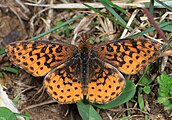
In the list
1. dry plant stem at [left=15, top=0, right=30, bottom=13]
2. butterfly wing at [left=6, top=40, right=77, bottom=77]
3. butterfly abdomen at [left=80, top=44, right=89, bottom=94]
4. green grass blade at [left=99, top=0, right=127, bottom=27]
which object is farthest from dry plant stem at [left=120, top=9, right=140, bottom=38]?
dry plant stem at [left=15, top=0, right=30, bottom=13]

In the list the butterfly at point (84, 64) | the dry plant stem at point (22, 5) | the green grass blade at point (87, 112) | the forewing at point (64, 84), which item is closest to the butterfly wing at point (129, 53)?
the butterfly at point (84, 64)

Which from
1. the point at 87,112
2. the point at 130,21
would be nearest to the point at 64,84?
the point at 87,112

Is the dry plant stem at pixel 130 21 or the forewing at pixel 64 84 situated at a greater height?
the dry plant stem at pixel 130 21

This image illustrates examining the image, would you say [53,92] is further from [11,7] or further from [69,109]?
[11,7]

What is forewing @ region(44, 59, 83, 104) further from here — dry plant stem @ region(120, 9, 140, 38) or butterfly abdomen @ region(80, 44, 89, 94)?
dry plant stem @ region(120, 9, 140, 38)

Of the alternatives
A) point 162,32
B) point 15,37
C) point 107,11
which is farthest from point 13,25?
point 162,32

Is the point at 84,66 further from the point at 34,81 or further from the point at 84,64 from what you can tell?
the point at 34,81

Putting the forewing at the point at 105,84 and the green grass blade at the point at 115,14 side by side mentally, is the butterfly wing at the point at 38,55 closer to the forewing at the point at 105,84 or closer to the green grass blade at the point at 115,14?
the forewing at the point at 105,84
